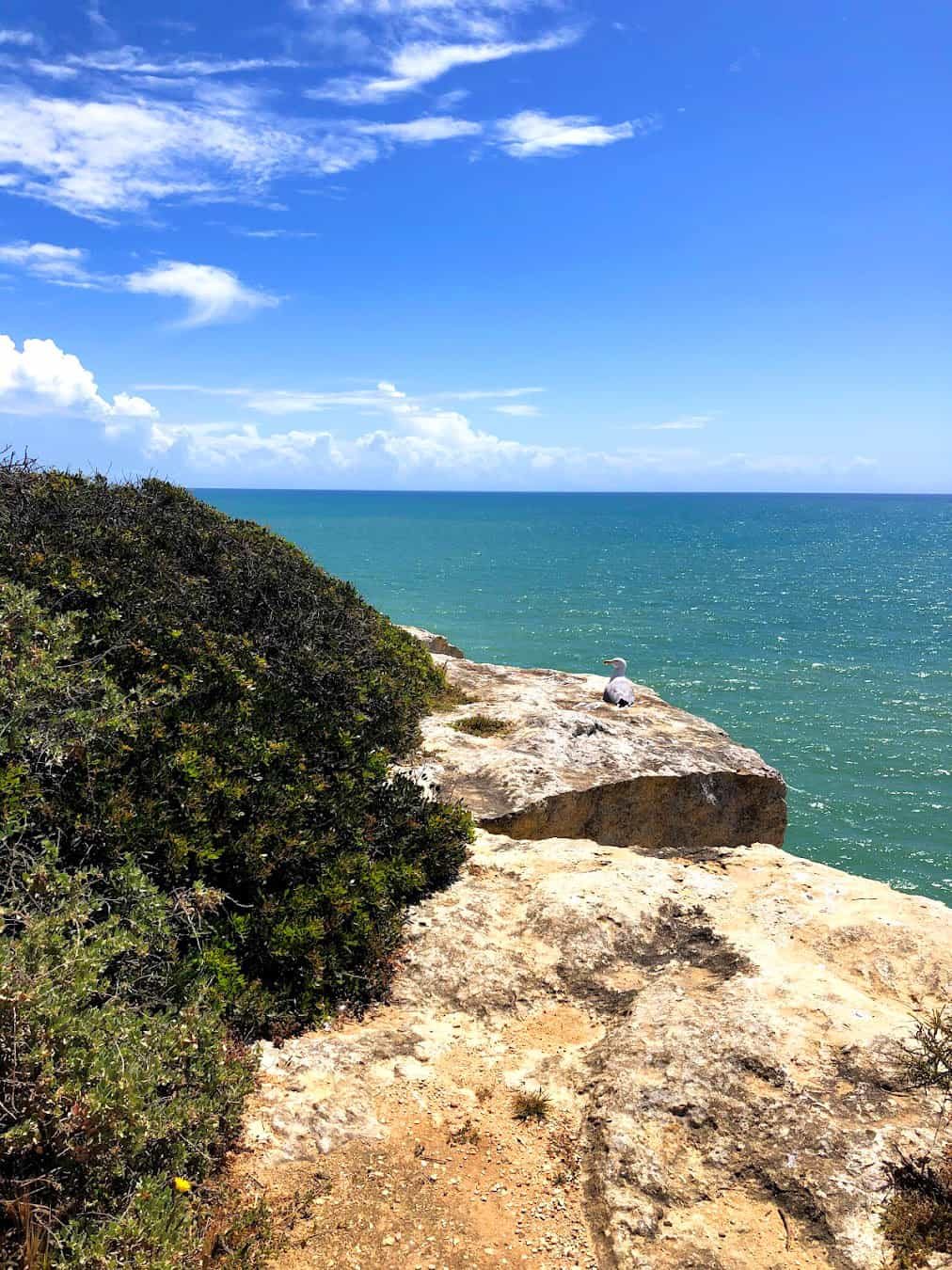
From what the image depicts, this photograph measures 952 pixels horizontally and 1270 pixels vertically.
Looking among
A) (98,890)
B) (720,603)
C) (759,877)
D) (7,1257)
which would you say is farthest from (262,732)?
(720,603)

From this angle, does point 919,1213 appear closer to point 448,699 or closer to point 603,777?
point 603,777

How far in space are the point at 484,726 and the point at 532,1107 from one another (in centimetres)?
874

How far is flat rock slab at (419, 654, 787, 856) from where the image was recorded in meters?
12.5

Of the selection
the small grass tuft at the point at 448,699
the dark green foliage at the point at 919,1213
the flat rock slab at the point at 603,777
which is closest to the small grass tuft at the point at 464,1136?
the dark green foliage at the point at 919,1213

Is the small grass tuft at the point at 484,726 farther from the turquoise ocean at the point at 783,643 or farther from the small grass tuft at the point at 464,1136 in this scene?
the turquoise ocean at the point at 783,643

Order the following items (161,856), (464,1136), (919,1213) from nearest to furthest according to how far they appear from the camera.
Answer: (919,1213) < (464,1136) < (161,856)

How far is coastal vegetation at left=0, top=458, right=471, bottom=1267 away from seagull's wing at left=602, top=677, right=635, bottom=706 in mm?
6495

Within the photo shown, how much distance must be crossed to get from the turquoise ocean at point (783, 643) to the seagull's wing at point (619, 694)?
541 inches

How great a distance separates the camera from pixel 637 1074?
676 cm

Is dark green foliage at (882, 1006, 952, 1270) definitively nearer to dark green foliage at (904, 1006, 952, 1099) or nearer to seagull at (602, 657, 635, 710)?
dark green foliage at (904, 1006, 952, 1099)

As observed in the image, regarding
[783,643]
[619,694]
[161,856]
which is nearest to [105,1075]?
[161,856]

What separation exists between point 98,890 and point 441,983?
3.52 m

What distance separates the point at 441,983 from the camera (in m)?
8.27

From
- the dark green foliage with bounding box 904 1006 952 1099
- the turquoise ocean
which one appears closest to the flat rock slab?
the dark green foliage with bounding box 904 1006 952 1099
